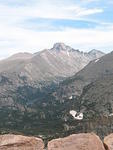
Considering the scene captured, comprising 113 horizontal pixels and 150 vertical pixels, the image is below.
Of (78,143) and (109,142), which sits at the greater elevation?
(78,143)

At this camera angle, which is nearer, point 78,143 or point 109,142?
point 78,143

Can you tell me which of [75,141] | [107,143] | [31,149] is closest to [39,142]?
[31,149]

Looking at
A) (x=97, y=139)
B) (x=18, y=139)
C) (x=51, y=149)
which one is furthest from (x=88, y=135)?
(x=18, y=139)

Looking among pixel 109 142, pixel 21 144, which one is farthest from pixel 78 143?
pixel 21 144

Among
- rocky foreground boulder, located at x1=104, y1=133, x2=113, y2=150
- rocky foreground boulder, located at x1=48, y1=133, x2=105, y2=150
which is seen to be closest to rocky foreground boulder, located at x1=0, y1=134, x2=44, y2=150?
rocky foreground boulder, located at x1=48, y1=133, x2=105, y2=150

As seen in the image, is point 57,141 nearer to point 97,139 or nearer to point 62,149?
point 62,149

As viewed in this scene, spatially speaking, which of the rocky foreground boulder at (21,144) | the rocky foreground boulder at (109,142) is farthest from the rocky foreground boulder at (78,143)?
the rocky foreground boulder at (21,144)

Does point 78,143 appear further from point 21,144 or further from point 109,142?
point 21,144

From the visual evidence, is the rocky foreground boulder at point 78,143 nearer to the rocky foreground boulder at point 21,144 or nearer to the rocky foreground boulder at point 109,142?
the rocky foreground boulder at point 109,142
